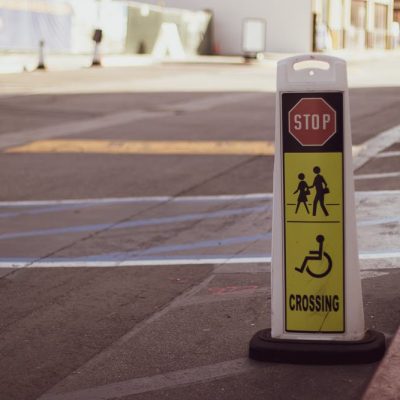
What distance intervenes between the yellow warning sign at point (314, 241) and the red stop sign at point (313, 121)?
0.07 meters

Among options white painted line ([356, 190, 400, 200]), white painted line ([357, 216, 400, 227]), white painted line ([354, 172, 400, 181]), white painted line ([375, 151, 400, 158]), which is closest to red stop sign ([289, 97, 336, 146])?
white painted line ([357, 216, 400, 227])

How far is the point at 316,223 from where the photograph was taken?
16.0ft

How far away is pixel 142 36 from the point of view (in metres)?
46.9

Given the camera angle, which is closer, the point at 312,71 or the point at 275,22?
the point at 312,71

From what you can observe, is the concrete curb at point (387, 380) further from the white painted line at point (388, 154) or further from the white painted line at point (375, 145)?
the white painted line at point (388, 154)

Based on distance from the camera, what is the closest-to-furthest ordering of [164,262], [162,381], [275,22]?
[162,381] < [164,262] < [275,22]

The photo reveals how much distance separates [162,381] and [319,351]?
77 centimetres

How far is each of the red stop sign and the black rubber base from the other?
98 cm

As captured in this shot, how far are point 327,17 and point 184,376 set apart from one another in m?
57.9

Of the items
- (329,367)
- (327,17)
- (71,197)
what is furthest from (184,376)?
(327,17)

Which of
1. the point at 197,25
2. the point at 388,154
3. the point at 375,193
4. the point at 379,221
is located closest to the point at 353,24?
the point at 197,25

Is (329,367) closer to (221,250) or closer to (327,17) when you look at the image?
(221,250)

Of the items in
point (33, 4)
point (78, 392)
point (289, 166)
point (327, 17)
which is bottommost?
point (78, 392)

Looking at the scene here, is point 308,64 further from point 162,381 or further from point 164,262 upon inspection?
point 164,262
